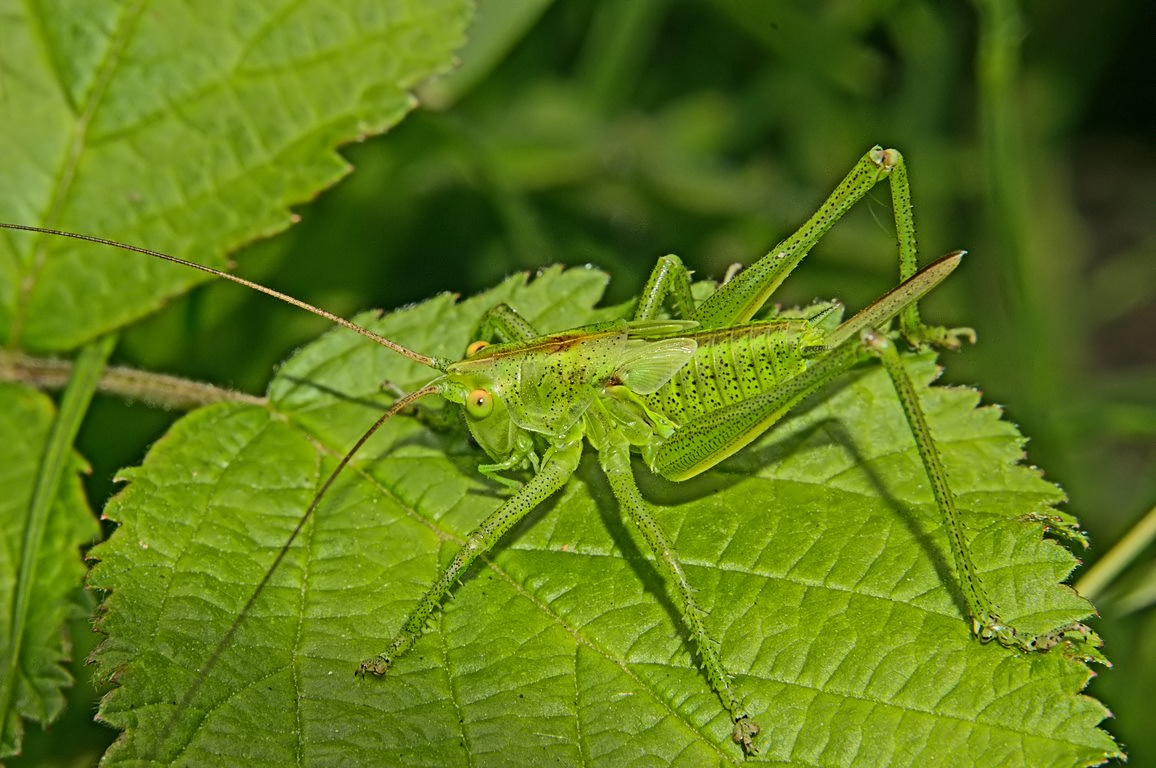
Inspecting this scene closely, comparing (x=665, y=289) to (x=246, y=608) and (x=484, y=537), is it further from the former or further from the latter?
(x=246, y=608)

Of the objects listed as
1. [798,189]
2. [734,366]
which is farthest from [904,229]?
[798,189]

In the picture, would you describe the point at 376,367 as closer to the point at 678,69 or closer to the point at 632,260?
the point at 632,260

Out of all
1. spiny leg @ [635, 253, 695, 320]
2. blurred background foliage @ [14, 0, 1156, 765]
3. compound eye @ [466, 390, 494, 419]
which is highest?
blurred background foliage @ [14, 0, 1156, 765]

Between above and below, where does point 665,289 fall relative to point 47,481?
above

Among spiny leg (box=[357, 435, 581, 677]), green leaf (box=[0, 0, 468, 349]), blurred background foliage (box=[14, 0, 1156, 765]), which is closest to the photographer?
spiny leg (box=[357, 435, 581, 677])

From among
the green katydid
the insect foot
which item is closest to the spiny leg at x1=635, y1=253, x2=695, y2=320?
the green katydid

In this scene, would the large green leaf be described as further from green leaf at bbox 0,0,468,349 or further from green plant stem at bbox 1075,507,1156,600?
green plant stem at bbox 1075,507,1156,600
